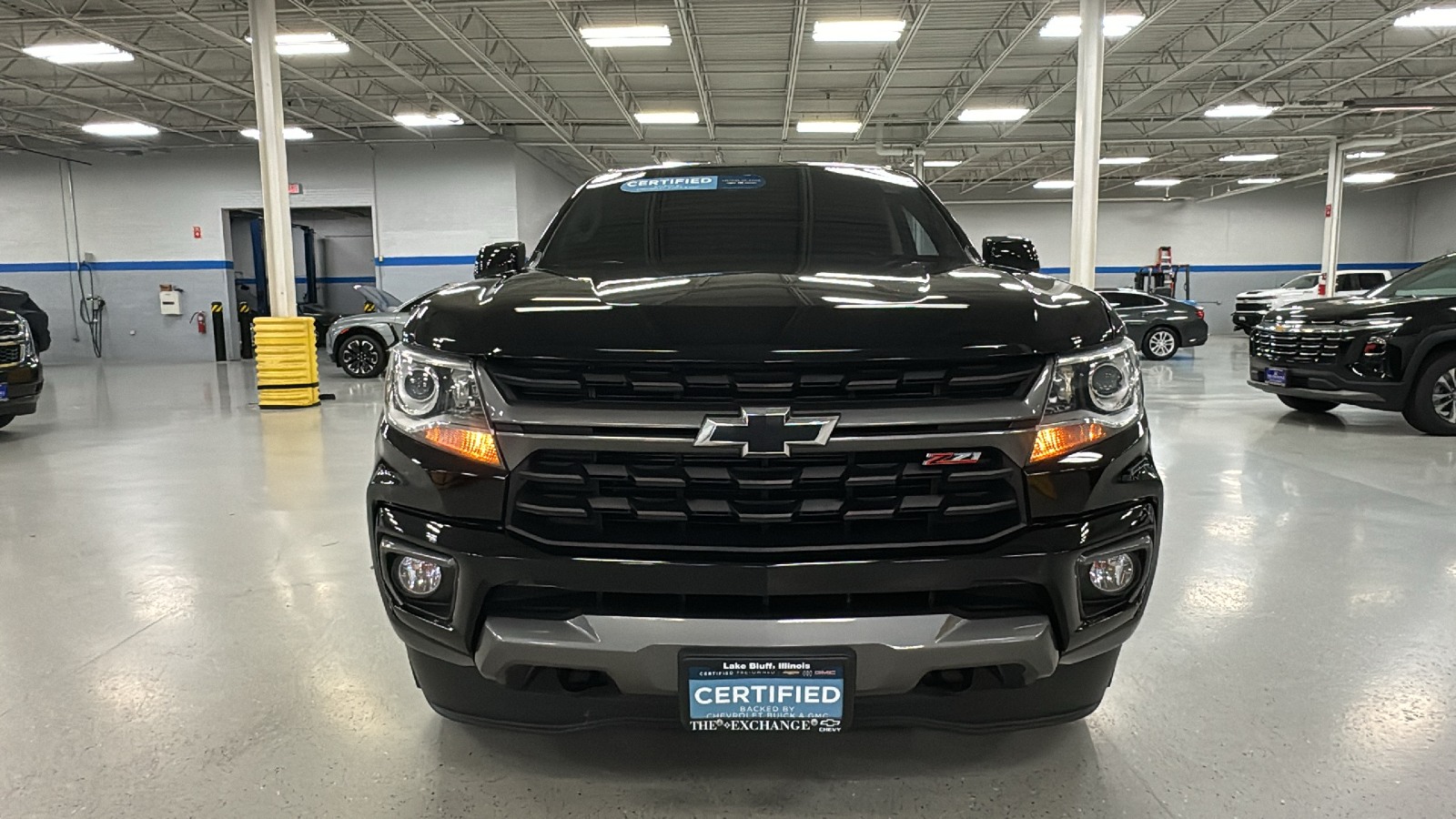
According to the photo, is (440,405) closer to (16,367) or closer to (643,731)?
(643,731)

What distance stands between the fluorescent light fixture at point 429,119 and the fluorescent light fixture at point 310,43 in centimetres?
274

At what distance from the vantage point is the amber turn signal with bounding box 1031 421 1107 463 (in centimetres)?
150

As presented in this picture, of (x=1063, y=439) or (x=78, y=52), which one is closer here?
(x=1063, y=439)

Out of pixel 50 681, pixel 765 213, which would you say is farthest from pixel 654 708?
pixel 50 681

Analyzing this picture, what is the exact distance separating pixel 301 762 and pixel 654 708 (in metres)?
0.96

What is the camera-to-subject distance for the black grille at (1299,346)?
6.33 m

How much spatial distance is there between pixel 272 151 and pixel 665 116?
904cm

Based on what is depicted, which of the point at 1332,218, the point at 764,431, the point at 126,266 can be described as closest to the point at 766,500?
the point at 764,431

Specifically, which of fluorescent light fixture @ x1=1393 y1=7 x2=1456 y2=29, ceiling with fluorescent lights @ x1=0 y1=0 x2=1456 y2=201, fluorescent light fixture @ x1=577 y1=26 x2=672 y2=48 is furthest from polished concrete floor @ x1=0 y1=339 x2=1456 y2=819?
fluorescent light fixture @ x1=1393 y1=7 x2=1456 y2=29

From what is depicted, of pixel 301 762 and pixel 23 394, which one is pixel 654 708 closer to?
pixel 301 762

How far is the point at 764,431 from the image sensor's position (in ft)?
4.78

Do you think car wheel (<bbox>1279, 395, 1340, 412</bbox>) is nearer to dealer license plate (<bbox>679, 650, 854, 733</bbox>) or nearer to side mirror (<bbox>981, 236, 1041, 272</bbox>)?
side mirror (<bbox>981, 236, 1041, 272</bbox>)

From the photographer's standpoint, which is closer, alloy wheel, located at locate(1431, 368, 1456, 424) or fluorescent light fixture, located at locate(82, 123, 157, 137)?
alloy wheel, located at locate(1431, 368, 1456, 424)

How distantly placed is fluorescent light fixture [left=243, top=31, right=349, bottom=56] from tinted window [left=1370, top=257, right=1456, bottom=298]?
41.6 ft
